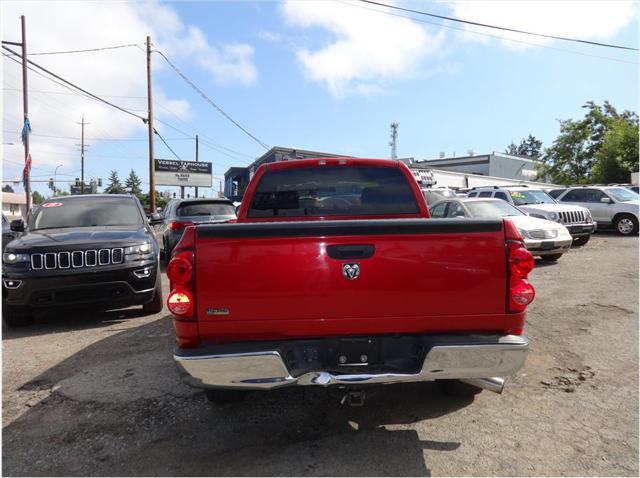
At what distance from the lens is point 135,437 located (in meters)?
3.22

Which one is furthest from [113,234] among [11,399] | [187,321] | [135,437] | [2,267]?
[187,321]

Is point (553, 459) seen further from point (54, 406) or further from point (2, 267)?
point (2, 267)

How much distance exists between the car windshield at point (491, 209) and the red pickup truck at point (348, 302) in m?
8.20

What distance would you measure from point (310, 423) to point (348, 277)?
127 cm

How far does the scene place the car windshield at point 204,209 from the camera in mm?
11211

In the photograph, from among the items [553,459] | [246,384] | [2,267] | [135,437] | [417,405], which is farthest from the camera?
[2,267]

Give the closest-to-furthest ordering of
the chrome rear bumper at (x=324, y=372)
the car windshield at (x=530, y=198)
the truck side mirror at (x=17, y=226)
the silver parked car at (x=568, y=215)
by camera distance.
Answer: the chrome rear bumper at (x=324, y=372), the truck side mirror at (x=17, y=226), the silver parked car at (x=568, y=215), the car windshield at (x=530, y=198)

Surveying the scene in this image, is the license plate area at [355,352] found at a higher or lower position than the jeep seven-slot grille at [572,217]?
lower

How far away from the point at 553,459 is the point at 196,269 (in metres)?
2.43

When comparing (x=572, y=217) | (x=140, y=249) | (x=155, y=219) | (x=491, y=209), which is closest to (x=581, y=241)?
(x=572, y=217)

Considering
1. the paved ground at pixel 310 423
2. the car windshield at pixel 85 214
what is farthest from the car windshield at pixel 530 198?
the car windshield at pixel 85 214

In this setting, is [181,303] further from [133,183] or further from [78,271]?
[133,183]

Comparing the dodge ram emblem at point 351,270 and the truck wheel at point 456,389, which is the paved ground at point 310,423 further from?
the dodge ram emblem at point 351,270

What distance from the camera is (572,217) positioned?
1280cm
